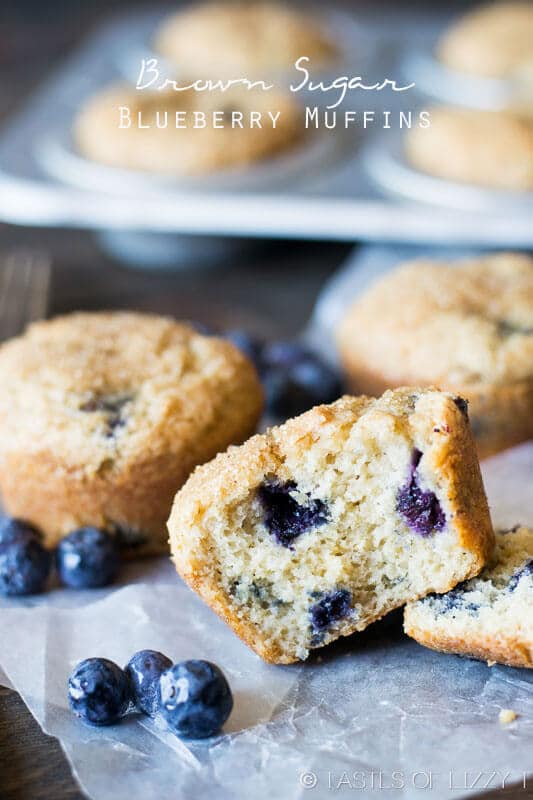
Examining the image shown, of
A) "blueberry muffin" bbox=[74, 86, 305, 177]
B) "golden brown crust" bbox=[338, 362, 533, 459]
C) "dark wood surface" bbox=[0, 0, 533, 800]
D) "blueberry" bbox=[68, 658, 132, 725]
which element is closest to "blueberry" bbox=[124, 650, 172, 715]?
"blueberry" bbox=[68, 658, 132, 725]

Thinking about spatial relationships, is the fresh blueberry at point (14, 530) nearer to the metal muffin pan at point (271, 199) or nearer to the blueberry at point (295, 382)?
the blueberry at point (295, 382)

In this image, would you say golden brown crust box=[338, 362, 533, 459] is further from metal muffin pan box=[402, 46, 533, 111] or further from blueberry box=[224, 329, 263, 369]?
metal muffin pan box=[402, 46, 533, 111]

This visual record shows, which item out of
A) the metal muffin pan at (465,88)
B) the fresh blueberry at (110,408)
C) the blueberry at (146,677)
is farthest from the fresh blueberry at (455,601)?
the metal muffin pan at (465,88)

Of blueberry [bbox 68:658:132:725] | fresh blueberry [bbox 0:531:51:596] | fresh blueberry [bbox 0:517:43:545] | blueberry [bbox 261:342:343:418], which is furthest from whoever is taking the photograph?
blueberry [bbox 261:342:343:418]

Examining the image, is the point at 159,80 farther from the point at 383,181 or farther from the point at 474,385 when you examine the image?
the point at 474,385

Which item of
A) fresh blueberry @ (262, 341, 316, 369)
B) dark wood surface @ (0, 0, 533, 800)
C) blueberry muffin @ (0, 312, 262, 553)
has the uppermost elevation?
dark wood surface @ (0, 0, 533, 800)

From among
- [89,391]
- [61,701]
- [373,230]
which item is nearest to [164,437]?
[89,391]
